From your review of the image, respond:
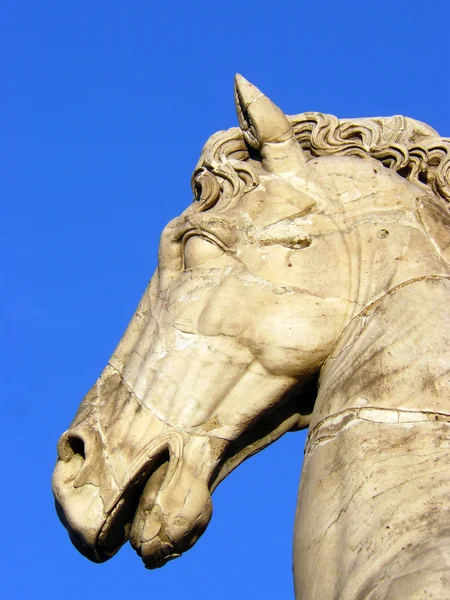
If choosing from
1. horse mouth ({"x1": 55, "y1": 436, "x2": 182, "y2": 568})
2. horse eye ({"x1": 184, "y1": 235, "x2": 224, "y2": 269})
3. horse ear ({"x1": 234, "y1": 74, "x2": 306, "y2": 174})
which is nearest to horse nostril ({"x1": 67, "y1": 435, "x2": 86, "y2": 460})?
horse mouth ({"x1": 55, "y1": 436, "x2": 182, "y2": 568})

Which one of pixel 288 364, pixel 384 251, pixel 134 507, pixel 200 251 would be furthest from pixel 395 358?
pixel 134 507

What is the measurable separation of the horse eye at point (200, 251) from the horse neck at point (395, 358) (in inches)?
24.2

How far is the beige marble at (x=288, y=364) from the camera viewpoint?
3762 millimetres

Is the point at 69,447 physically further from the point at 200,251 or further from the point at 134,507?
the point at 200,251

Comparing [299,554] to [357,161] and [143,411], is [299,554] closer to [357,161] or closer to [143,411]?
[143,411]

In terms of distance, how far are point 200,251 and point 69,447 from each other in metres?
0.90

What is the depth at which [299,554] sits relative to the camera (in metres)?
3.86

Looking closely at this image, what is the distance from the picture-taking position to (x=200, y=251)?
4.53 meters

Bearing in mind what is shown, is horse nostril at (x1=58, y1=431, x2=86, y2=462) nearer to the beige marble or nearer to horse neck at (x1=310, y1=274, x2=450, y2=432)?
the beige marble

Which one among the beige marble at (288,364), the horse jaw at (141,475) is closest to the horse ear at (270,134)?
the beige marble at (288,364)

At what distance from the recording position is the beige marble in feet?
12.3

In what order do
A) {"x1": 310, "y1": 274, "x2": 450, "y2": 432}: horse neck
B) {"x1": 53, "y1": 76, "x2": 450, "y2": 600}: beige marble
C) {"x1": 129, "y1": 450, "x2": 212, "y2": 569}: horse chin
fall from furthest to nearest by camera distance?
{"x1": 129, "y1": 450, "x2": 212, "y2": 569}: horse chin
{"x1": 310, "y1": 274, "x2": 450, "y2": 432}: horse neck
{"x1": 53, "y1": 76, "x2": 450, "y2": 600}: beige marble

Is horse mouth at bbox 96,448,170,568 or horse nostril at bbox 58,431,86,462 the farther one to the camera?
horse nostril at bbox 58,431,86,462

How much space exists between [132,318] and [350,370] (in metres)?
1.04
